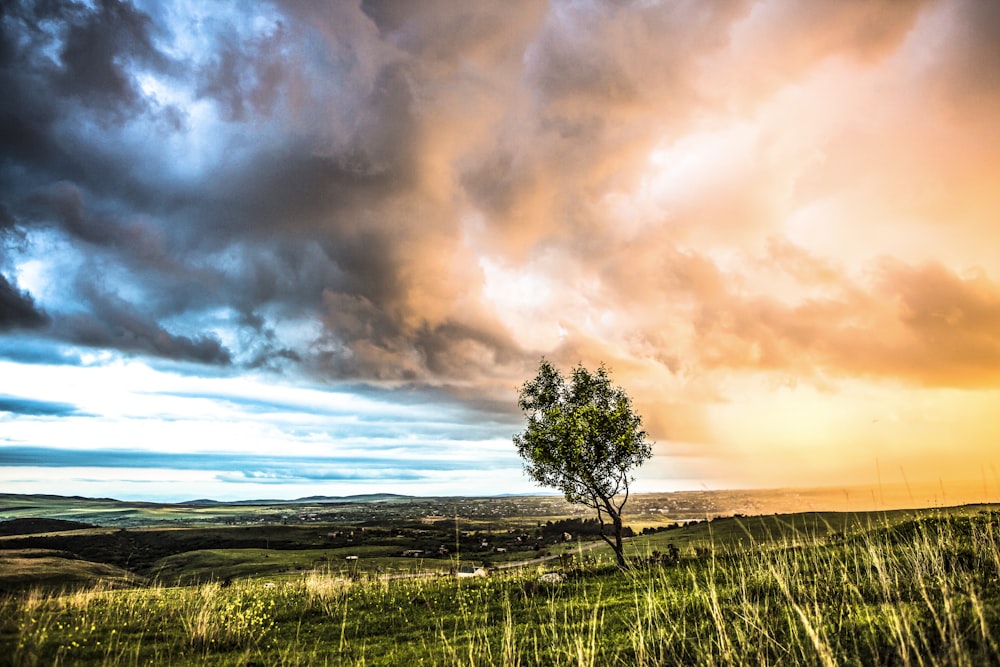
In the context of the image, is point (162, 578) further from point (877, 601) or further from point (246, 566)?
point (877, 601)

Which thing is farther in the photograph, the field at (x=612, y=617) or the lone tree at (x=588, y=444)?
the lone tree at (x=588, y=444)

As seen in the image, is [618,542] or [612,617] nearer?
[612,617]

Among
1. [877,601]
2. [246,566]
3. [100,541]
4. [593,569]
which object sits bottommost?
[100,541]

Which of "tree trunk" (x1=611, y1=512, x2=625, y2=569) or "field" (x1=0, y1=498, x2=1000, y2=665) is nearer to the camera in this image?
"field" (x1=0, y1=498, x2=1000, y2=665)

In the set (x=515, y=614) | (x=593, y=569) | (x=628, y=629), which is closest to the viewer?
(x=628, y=629)

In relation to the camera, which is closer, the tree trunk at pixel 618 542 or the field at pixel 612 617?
the field at pixel 612 617

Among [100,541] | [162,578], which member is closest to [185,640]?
[162,578]

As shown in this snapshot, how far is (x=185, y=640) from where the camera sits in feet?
49.3

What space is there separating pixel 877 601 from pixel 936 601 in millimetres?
1158

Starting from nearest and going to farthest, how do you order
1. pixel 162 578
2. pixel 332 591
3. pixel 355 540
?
pixel 332 591 → pixel 162 578 → pixel 355 540

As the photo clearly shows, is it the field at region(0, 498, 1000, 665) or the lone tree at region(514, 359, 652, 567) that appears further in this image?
the lone tree at region(514, 359, 652, 567)

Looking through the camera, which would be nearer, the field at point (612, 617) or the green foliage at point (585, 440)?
the field at point (612, 617)

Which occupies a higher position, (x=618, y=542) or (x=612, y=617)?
(x=612, y=617)

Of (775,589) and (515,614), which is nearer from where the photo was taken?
(775,589)
